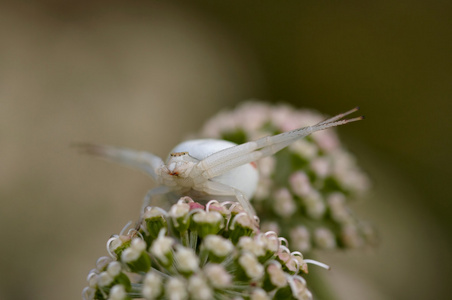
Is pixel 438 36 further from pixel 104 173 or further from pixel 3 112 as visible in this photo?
pixel 3 112

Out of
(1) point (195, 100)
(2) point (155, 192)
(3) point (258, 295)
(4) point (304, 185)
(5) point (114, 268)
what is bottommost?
(3) point (258, 295)

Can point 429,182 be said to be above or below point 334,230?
above

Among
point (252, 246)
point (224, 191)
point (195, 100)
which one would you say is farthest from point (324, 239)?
point (195, 100)

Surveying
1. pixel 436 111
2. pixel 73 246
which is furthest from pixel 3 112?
pixel 436 111

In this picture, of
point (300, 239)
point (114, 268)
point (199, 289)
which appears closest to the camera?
point (199, 289)

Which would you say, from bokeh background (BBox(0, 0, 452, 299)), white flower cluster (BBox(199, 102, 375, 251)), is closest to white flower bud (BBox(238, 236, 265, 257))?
white flower cluster (BBox(199, 102, 375, 251))

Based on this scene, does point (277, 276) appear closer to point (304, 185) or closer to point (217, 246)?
point (217, 246)
